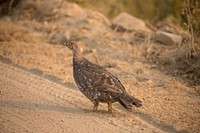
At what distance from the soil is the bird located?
0.32m

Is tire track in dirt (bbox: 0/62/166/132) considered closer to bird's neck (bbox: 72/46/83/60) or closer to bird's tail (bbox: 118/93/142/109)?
bird's tail (bbox: 118/93/142/109)

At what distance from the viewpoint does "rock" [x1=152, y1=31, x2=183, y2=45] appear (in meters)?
12.6

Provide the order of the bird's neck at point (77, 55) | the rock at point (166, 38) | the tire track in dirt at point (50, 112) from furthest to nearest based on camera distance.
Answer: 1. the rock at point (166, 38)
2. the bird's neck at point (77, 55)
3. the tire track in dirt at point (50, 112)

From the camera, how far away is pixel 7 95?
9.12 meters

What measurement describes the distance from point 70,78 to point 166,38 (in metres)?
3.48

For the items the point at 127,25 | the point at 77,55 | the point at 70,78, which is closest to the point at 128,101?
the point at 77,55

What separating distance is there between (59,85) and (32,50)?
245 centimetres

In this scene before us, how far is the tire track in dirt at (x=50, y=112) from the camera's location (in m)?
7.75

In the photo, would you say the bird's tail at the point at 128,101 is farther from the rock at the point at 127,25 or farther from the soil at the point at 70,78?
the rock at the point at 127,25

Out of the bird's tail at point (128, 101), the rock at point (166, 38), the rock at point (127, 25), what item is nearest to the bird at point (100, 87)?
the bird's tail at point (128, 101)

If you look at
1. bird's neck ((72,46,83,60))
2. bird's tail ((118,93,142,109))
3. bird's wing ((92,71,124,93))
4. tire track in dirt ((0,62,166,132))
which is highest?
bird's neck ((72,46,83,60))

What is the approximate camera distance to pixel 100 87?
8312 millimetres

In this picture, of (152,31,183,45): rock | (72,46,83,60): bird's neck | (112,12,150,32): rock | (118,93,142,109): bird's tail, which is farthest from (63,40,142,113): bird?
(112,12,150,32): rock

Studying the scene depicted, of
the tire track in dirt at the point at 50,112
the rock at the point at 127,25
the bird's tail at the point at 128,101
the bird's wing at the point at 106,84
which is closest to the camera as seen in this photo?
the tire track in dirt at the point at 50,112
